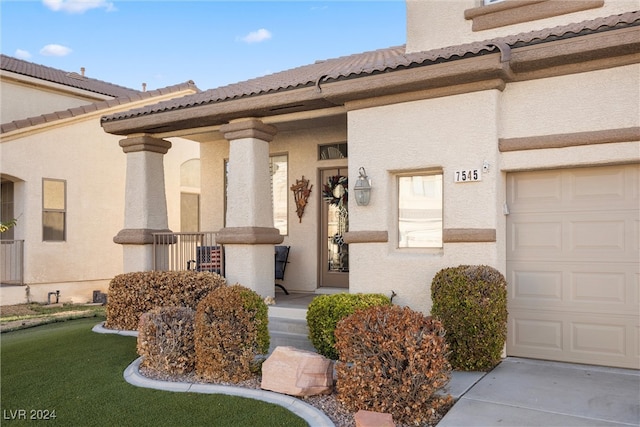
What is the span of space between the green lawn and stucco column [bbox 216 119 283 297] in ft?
6.66

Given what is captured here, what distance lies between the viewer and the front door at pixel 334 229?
394 inches

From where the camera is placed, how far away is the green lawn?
16.0ft

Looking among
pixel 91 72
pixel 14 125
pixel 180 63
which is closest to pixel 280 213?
pixel 14 125

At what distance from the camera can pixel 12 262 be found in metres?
13.4

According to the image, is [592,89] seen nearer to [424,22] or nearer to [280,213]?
[424,22]

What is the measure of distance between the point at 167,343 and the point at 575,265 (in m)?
4.84

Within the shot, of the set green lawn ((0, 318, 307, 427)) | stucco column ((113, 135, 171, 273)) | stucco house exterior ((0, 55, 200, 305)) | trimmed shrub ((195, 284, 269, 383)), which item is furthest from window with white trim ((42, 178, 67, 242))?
trimmed shrub ((195, 284, 269, 383))

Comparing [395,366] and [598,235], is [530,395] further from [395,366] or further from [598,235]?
[598,235]

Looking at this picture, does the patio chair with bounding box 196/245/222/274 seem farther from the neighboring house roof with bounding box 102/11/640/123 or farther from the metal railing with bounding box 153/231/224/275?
the neighboring house roof with bounding box 102/11/640/123

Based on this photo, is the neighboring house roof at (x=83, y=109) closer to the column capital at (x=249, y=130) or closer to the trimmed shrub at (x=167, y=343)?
the column capital at (x=249, y=130)

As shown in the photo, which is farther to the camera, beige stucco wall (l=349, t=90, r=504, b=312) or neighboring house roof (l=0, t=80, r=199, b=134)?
neighboring house roof (l=0, t=80, r=199, b=134)

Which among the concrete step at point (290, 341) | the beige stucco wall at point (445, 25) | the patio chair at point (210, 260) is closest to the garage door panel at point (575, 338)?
the concrete step at point (290, 341)

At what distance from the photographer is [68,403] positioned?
5.38 m

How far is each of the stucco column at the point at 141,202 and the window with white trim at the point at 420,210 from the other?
4969 millimetres
